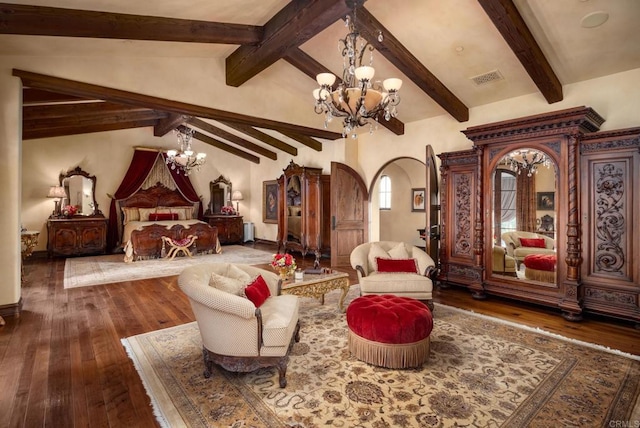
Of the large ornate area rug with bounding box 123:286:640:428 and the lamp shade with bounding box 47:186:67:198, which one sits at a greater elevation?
the lamp shade with bounding box 47:186:67:198

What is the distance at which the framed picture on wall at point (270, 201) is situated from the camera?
10578 millimetres

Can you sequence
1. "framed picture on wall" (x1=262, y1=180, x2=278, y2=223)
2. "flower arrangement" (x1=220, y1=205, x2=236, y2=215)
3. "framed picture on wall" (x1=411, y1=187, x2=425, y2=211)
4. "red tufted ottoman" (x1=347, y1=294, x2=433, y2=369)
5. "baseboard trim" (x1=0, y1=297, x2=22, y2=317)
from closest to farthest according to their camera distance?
"red tufted ottoman" (x1=347, y1=294, x2=433, y2=369), "baseboard trim" (x1=0, y1=297, x2=22, y2=317), "framed picture on wall" (x1=411, y1=187, x2=425, y2=211), "framed picture on wall" (x1=262, y1=180, x2=278, y2=223), "flower arrangement" (x1=220, y1=205, x2=236, y2=215)

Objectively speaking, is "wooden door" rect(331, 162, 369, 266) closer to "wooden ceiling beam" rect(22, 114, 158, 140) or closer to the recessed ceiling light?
the recessed ceiling light

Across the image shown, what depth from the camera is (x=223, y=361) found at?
2445mm

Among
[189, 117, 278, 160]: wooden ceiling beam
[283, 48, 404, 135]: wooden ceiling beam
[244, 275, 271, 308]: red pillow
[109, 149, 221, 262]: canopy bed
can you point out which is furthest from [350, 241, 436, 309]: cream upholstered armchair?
[189, 117, 278, 160]: wooden ceiling beam

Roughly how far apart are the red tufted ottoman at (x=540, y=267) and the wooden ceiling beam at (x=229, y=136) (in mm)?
7913

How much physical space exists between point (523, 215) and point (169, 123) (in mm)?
8168

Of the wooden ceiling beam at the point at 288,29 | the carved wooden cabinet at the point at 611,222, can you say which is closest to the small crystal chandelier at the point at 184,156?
the wooden ceiling beam at the point at 288,29

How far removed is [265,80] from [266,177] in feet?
17.9

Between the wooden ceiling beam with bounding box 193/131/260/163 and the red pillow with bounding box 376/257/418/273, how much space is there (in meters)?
8.10

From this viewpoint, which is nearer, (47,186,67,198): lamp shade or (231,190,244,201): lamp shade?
(47,186,67,198): lamp shade

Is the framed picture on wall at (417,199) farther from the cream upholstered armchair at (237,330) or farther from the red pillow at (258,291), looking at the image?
the cream upholstered armchair at (237,330)

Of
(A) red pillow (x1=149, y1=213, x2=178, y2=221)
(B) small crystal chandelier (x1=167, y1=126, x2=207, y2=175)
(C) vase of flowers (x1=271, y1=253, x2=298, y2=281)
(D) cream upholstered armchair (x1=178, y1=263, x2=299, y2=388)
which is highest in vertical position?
(B) small crystal chandelier (x1=167, y1=126, x2=207, y2=175)

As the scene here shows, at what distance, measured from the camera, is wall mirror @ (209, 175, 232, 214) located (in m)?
10.9
